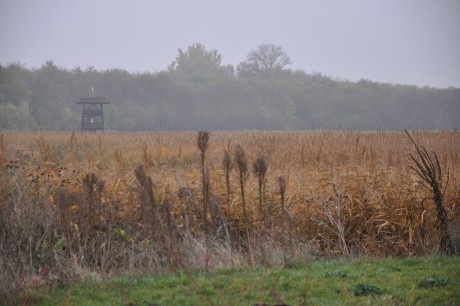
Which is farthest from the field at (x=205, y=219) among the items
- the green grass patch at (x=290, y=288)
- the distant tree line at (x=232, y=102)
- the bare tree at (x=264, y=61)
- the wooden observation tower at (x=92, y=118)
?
the bare tree at (x=264, y=61)

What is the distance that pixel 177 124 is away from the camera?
49000 mm

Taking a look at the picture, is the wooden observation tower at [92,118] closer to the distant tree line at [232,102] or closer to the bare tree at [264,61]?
the distant tree line at [232,102]

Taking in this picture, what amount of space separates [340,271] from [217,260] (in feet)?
4.74

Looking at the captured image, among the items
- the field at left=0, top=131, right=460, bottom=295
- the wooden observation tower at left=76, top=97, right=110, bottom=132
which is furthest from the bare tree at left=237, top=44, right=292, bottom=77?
the field at left=0, top=131, right=460, bottom=295

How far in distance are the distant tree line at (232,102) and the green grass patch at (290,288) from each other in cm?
3769

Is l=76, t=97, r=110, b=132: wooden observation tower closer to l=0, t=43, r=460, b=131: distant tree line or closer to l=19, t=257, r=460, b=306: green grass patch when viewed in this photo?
l=0, t=43, r=460, b=131: distant tree line

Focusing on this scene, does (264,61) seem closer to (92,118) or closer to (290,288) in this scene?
(92,118)

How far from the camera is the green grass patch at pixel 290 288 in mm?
4637

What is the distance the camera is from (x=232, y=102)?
53594mm

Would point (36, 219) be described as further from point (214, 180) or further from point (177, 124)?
point (177, 124)

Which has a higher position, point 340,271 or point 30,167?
point 30,167

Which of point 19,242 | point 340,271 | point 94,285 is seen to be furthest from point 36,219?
point 340,271

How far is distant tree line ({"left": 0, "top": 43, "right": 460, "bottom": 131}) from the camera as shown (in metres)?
44.7

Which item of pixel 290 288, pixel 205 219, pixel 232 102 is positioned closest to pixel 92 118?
pixel 232 102
